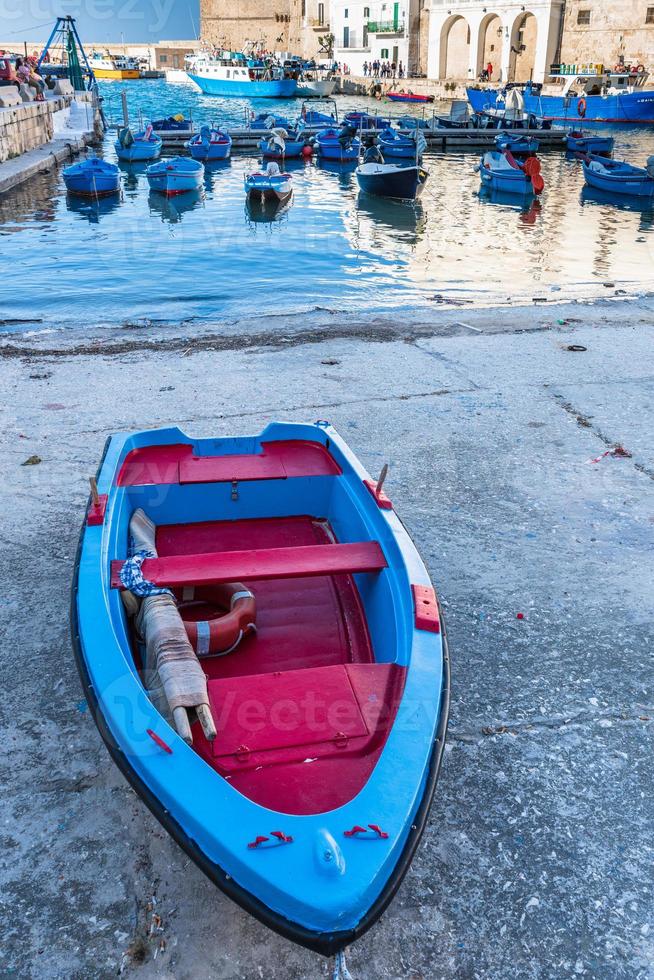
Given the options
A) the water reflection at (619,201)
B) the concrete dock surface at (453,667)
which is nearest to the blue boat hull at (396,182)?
the water reflection at (619,201)

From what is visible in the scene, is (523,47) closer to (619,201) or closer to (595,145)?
(595,145)

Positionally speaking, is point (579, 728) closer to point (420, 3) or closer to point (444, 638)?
point (444, 638)

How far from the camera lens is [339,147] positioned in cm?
3572

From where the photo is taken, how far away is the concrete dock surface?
2631 mm

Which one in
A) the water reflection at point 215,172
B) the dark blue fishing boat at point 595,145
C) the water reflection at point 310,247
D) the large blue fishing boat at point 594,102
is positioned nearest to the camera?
the water reflection at point 310,247

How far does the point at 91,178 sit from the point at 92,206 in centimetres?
94

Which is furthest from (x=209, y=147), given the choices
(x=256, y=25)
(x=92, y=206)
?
(x=256, y=25)

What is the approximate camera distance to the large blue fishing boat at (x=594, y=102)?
51.9 metres

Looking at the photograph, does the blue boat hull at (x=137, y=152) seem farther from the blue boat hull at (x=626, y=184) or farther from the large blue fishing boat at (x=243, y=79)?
the large blue fishing boat at (x=243, y=79)

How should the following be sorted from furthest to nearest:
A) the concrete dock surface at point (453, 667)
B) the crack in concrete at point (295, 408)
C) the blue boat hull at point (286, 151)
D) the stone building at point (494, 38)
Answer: the stone building at point (494, 38)
the blue boat hull at point (286, 151)
the crack in concrete at point (295, 408)
the concrete dock surface at point (453, 667)

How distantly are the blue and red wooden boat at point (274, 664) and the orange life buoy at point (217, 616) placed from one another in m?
0.01

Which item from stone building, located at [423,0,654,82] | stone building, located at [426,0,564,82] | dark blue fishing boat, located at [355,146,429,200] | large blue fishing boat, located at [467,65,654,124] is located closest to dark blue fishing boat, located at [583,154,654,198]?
dark blue fishing boat, located at [355,146,429,200]

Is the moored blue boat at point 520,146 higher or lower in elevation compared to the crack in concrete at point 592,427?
higher

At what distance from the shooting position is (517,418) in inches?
273
